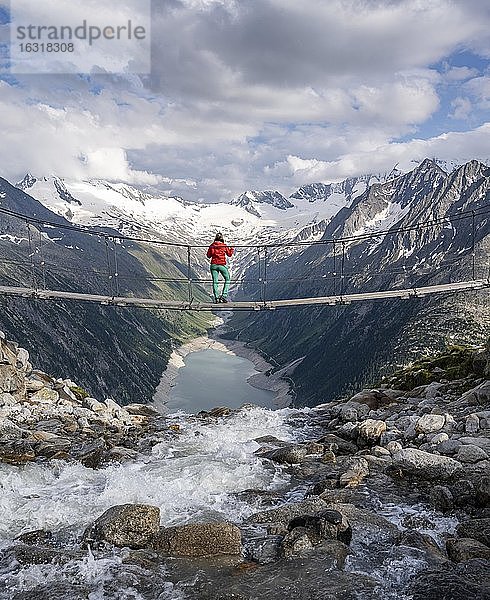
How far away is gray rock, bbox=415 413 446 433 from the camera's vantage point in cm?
1891

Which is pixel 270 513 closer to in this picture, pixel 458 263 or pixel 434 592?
pixel 434 592

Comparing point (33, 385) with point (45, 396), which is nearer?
point (45, 396)

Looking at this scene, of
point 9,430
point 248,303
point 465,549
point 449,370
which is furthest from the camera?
point 449,370

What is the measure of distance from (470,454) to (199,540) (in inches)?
335

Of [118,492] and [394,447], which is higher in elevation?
[394,447]

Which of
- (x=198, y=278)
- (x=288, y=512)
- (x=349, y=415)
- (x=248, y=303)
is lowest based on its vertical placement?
(x=349, y=415)

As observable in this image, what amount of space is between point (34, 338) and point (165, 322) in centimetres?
9904

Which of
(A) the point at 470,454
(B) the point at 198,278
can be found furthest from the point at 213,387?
(A) the point at 470,454

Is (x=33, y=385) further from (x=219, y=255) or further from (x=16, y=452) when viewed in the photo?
(x=219, y=255)

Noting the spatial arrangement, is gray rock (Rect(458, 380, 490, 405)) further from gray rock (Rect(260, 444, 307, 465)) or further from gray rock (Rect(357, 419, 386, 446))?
gray rock (Rect(260, 444, 307, 465))

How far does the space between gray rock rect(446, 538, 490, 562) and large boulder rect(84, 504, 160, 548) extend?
6.01 m

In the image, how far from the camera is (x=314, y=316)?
587 feet

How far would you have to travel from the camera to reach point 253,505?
1412cm

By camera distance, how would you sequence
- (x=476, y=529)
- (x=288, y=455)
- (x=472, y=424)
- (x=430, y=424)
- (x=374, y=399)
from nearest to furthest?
(x=476, y=529)
(x=472, y=424)
(x=288, y=455)
(x=430, y=424)
(x=374, y=399)
